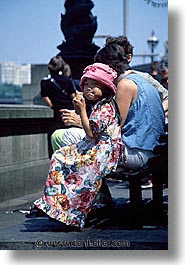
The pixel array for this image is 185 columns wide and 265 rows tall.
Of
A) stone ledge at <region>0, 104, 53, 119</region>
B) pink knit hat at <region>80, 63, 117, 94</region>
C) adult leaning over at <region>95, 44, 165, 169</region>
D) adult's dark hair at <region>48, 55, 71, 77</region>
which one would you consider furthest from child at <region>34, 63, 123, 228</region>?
stone ledge at <region>0, 104, 53, 119</region>

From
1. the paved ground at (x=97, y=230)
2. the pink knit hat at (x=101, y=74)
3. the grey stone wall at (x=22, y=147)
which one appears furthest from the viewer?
the grey stone wall at (x=22, y=147)

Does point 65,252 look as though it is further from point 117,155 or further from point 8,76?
point 8,76

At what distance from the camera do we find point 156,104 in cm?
661

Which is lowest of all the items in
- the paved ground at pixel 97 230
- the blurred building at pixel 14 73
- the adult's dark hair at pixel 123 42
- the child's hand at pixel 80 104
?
the paved ground at pixel 97 230

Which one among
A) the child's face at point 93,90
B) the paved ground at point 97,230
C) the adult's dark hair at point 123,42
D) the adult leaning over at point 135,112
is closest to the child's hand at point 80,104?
the child's face at point 93,90

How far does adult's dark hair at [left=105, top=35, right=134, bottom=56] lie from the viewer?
21.0ft

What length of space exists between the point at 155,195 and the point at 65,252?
2.54 feet

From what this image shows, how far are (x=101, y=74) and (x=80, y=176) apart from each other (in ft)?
1.99

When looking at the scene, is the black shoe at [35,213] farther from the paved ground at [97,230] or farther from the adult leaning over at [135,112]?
the adult leaning over at [135,112]

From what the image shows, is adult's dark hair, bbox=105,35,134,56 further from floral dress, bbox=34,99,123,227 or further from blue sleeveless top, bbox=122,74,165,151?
floral dress, bbox=34,99,123,227

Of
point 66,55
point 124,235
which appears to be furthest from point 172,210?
point 66,55

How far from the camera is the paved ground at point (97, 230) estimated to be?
6.22 metres

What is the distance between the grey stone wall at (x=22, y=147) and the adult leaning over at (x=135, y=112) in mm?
675

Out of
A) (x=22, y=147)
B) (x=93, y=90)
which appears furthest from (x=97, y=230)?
(x=22, y=147)
